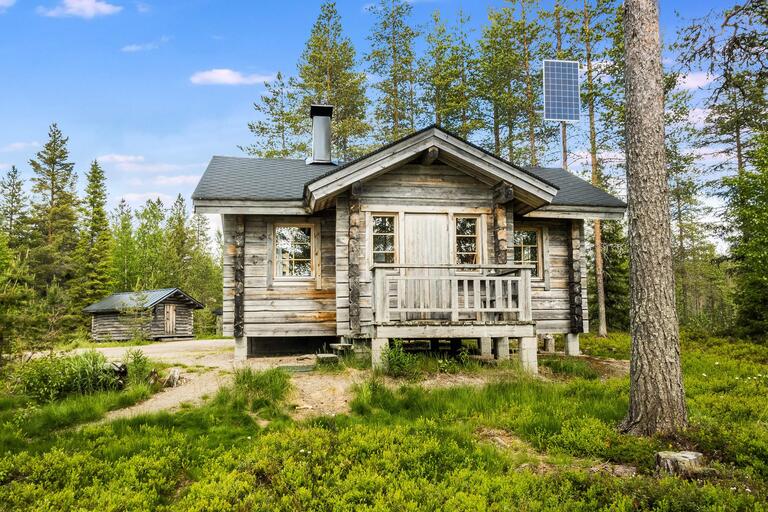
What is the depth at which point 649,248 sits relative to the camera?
582 centimetres

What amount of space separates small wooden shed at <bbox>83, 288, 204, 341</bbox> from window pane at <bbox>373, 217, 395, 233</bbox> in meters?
17.8

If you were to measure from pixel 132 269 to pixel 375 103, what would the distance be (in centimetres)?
2372

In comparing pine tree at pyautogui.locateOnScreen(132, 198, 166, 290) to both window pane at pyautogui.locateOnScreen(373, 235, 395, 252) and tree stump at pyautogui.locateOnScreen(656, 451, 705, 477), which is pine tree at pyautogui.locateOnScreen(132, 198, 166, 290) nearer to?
window pane at pyautogui.locateOnScreen(373, 235, 395, 252)

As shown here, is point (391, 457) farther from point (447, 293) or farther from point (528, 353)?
point (447, 293)

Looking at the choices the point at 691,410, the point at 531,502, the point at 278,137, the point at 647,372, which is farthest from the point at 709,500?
the point at 278,137

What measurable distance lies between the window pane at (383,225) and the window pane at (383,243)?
20.3 inches

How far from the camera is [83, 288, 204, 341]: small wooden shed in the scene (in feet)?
85.1

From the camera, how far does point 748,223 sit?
15812mm

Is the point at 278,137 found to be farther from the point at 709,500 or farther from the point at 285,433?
the point at 709,500

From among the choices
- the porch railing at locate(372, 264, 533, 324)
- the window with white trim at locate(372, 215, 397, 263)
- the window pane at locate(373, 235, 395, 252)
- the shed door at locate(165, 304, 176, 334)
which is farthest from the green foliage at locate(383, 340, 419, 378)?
the shed door at locate(165, 304, 176, 334)

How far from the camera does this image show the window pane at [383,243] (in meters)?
11.5

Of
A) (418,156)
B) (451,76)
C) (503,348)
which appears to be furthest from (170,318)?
(503,348)

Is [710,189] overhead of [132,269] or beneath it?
overhead

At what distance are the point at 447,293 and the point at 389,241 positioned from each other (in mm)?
2197
